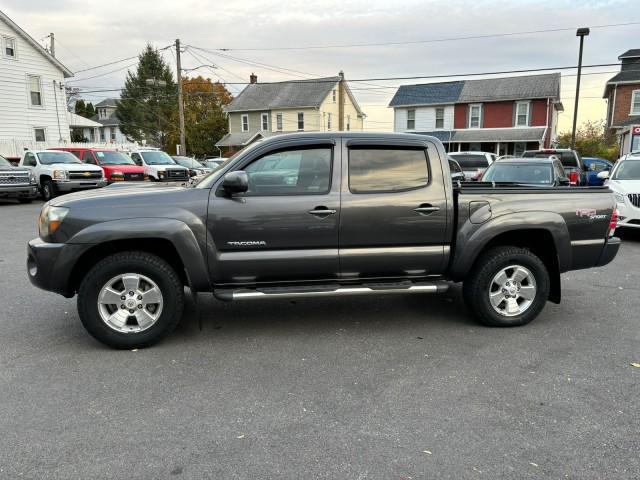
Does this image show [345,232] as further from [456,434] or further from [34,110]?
[34,110]

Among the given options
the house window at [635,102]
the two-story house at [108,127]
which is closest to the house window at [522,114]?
the house window at [635,102]

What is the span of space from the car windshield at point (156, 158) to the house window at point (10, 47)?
9.75 metres

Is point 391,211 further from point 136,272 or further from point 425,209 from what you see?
point 136,272

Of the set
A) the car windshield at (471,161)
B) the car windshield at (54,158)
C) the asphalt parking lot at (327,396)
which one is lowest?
the asphalt parking lot at (327,396)

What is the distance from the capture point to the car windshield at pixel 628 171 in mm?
10211

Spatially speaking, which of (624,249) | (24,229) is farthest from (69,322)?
(624,249)

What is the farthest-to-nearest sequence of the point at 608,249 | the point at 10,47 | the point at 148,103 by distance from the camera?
the point at 148,103 → the point at 10,47 → the point at 608,249

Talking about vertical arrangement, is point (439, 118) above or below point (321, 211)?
above

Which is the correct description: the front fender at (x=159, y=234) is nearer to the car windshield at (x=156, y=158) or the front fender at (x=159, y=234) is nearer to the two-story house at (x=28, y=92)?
the car windshield at (x=156, y=158)

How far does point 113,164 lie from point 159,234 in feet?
57.0

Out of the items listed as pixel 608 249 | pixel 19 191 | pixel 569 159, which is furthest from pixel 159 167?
pixel 608 249

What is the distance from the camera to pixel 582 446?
295 centimetres

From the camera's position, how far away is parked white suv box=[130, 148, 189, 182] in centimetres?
2150

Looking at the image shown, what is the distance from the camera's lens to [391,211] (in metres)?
4.52
